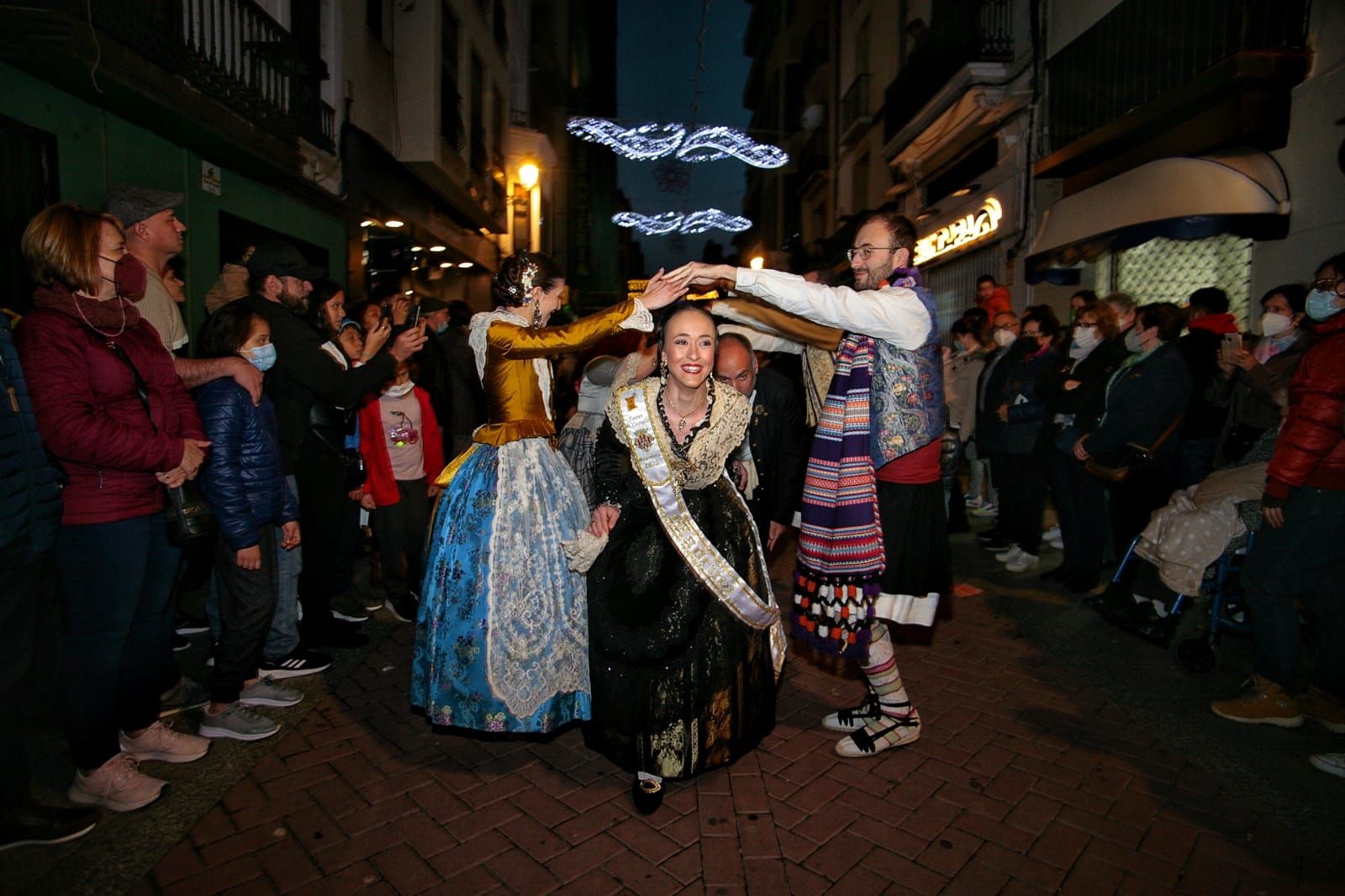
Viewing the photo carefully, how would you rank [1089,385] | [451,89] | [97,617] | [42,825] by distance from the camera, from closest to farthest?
[42,825] → [97,617] → [1089,385] → [451,89]

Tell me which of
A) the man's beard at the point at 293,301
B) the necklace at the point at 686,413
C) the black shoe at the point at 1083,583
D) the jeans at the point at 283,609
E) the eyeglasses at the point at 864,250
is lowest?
the black shoe at the point at 1083,583

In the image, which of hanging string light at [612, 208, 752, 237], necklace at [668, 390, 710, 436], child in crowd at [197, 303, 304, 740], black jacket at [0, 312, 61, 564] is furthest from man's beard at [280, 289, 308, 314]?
hanging string light at [612, 208, 752, 237]

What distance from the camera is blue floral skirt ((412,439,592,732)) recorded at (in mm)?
3260

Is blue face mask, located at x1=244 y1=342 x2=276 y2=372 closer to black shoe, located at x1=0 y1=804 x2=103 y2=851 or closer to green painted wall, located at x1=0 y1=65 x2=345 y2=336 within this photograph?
black shoe, located at x1=0 y1=804 x2=103 y2=851

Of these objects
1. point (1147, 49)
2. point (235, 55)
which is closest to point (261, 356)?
point (235, 55)

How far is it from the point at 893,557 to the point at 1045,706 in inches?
60.9

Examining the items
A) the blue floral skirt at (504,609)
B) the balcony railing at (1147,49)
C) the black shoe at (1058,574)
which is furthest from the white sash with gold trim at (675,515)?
the balcony railing at (1147,49)

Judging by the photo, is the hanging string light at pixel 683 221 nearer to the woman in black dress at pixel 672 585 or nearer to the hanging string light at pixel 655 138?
the hanging string light at pixel 655 138

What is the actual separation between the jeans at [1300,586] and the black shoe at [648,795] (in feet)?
10.4

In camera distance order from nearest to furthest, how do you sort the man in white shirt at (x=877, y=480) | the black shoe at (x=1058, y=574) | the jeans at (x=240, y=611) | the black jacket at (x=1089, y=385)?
the man in white shirt at (x=877, y=480)
the jeans at (x=240, y=611)
the black jacket at (x=1089, y=385)
the black shoe at (x=1058, y=574)

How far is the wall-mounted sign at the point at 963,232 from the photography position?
12719 millimetres

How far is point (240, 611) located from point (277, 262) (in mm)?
1869

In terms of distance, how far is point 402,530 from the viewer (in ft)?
17.2

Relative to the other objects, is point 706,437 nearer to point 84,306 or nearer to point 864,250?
point 864,250
